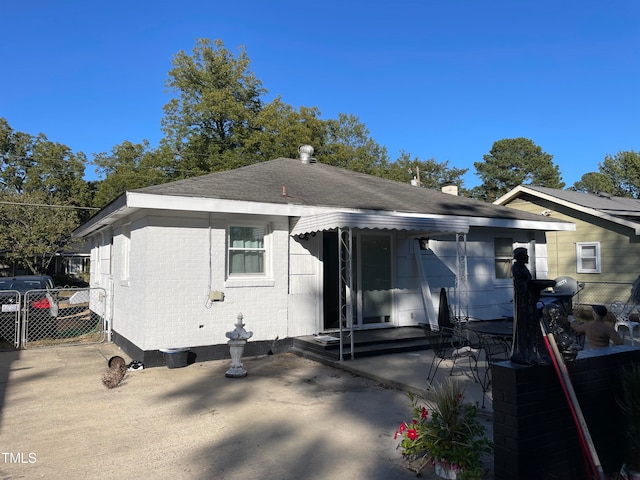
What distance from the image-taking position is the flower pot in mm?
3422

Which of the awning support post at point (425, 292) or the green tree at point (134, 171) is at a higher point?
the green tree at point (134, 171)

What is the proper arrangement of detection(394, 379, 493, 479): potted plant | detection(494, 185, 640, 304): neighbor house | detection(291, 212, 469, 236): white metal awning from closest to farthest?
detection(394, 379, 493, 479): potted plant, detection(291, 212, 469, 236): white metal awning, detection(494, 185, 640, 304): neighbor house

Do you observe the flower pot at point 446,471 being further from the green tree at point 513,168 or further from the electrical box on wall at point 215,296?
the green tree at point 513,168

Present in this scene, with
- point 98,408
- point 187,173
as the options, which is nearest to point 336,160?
point 187,173

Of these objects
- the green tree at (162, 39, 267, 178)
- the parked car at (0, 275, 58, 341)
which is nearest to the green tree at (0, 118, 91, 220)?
the green tree at (162, 39, 267, 178)

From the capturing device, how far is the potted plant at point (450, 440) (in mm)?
3389

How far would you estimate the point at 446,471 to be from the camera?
3461 millimetres

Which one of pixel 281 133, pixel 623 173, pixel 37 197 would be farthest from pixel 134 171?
pixel 623 173

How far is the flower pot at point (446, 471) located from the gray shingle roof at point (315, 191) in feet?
19.1

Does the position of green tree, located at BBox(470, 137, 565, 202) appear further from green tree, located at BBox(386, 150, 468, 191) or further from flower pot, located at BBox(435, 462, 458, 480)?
flower pot, located at BBox(435, 462, 458, 480)

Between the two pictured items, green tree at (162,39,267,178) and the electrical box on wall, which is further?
green tree at (162,39,267,178)

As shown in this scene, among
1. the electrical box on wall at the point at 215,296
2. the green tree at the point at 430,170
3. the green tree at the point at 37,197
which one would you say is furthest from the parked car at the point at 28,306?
the green tree at the point at 430,170

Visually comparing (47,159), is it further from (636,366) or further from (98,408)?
(636,366)

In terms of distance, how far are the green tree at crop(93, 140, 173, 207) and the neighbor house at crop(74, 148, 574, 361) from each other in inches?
774
